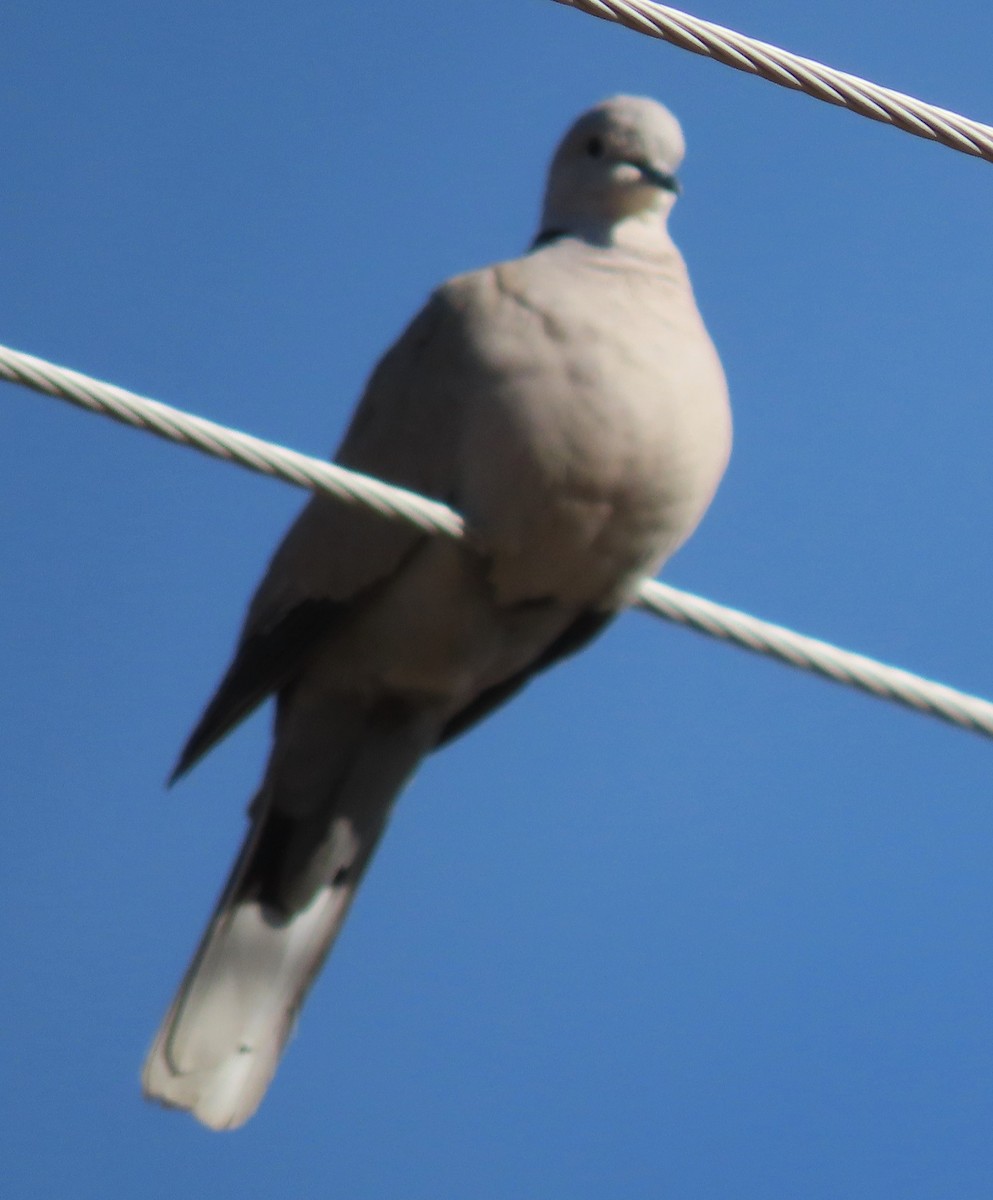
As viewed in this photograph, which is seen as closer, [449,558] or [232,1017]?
[449,558]

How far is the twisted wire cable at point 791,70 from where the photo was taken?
9.95 ft

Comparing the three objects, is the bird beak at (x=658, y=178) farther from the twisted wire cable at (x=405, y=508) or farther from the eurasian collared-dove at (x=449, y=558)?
the twisted wire cable at (x=405, y=508)

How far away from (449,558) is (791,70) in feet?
3.21

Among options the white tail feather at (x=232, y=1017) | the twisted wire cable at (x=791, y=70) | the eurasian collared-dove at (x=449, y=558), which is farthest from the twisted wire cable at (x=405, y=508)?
the white tail feather at (x=232, y=1017)

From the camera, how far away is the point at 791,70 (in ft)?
9.93

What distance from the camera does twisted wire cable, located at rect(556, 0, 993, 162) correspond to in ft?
9.95

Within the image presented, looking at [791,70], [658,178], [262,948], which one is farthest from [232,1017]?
[791,70]

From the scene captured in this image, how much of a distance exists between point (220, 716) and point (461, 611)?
1.64 ft

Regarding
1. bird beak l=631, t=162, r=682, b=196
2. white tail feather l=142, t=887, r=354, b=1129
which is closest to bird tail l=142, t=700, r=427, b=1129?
white tail feather l=142, t=887, r=354, b=1129

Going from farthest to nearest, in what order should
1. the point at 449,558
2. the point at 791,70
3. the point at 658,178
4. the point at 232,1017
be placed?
the point at 658,178
the point at 232,1017
the point at 449,558
the point at 791,70

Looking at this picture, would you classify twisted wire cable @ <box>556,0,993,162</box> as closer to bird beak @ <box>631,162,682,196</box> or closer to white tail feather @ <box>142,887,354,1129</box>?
bird beak @ <box>631,162,682,196</box>

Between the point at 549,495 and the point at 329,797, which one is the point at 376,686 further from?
the point at 549,495

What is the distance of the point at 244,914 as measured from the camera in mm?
3734

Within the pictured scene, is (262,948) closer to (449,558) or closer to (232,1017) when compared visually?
(232,1017)
